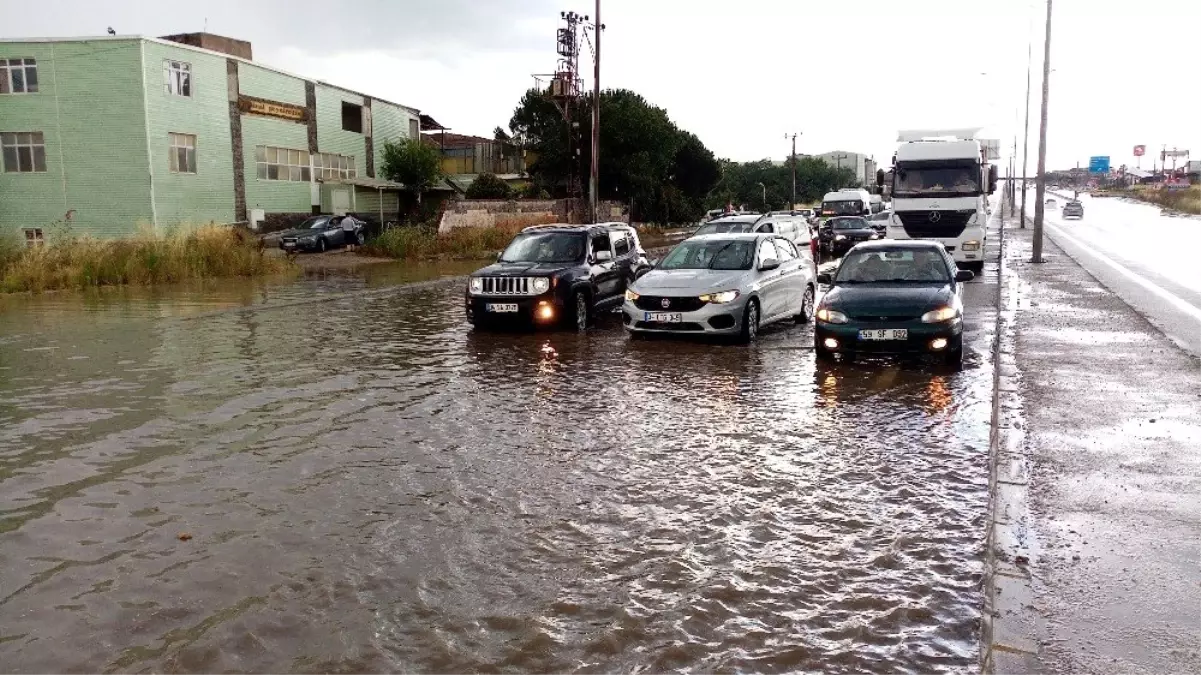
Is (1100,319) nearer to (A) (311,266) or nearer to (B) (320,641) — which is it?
(B) (320,641)

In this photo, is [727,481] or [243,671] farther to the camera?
[727,481]

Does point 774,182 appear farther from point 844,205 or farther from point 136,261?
point 136,261

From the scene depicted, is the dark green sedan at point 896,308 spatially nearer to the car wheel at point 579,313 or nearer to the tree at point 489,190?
the car wheel at point 579,313

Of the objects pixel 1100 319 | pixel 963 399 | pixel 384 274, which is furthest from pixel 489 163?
pixel 963 399

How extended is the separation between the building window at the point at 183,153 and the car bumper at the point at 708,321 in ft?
97.6

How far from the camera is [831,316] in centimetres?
1111

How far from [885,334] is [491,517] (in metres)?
6.42

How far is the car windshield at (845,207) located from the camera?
4138cm

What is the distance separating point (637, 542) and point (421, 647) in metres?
1.61

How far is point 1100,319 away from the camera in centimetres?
1426

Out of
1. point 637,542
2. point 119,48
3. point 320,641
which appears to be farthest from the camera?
point 119,48

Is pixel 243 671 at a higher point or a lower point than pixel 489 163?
lower

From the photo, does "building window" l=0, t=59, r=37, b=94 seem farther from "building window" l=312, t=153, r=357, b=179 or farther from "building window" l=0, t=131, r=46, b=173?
"building window" l=312, t=153, r=357, b=179

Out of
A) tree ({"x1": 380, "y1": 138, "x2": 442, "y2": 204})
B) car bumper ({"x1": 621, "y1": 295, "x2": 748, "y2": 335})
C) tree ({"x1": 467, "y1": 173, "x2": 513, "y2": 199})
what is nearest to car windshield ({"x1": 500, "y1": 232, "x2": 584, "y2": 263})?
car bumper ({"x1": 621, "y1": 295, "x2": 748, "y2": 335})
